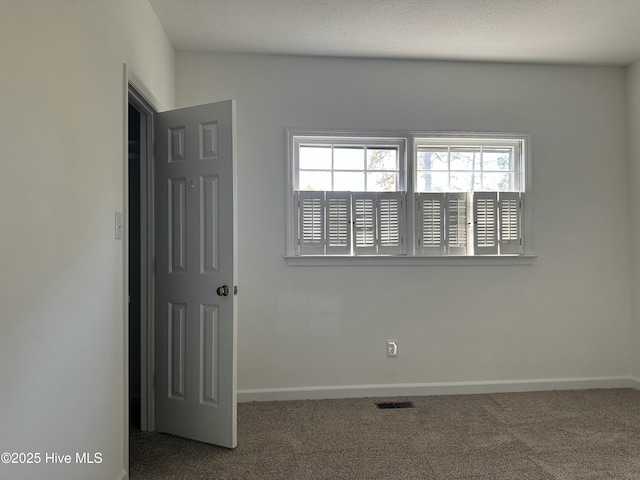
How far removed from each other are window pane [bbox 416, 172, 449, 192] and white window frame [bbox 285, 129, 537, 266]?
0.09m

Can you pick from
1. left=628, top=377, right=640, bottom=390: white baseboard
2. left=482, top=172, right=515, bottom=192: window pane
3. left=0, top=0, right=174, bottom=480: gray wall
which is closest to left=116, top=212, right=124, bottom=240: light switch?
left=0, top=0, right=174, bottom=480: gray wall

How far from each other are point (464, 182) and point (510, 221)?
489 mm

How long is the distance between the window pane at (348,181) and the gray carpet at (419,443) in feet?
5.38

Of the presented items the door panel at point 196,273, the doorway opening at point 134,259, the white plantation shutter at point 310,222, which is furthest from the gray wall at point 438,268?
the door panel at point 196,273

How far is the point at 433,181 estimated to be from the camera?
336cm

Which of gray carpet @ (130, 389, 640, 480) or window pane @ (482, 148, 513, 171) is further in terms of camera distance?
window pane @ (482, 148, 513, 171)

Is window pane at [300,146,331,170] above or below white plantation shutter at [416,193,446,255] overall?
above

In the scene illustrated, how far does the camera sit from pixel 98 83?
177 cm

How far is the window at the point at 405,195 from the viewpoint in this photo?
127 inches

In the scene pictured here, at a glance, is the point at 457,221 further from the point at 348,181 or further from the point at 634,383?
the point at 634,383

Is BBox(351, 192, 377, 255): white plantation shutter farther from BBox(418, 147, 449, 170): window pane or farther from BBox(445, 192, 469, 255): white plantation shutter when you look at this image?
BBox(445, 192, 469, 255): white plantation shutter

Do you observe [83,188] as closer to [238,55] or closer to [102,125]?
[102,125]

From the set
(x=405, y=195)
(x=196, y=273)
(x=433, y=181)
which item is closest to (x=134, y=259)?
(x=196, y=273)

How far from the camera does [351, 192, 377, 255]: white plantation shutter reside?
10.6ft
